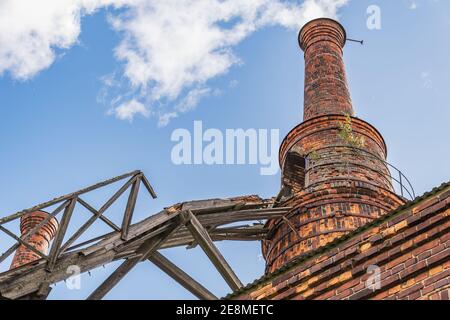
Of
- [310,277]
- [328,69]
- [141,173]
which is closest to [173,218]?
[141,173]

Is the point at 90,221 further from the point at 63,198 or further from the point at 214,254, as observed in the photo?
the point at 214,254

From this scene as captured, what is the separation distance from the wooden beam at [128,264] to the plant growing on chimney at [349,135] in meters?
4.57

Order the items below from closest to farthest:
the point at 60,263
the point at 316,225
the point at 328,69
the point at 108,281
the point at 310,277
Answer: the point at 310,277 < the point at 60,263 < the point at 108,281 < the point at 316,225 < the point at 328,69

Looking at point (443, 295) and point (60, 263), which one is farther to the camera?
point (60, 263)

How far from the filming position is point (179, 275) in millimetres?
10281

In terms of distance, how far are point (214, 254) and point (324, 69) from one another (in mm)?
7944

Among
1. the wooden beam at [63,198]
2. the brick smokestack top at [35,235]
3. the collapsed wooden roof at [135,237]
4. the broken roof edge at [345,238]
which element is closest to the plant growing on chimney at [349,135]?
the collapsed wooden roof at [135,237]

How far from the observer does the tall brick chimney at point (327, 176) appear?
11609mm

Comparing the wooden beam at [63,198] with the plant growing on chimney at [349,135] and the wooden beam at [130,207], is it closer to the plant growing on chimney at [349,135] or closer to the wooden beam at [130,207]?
the wooden beam at [130,207]
